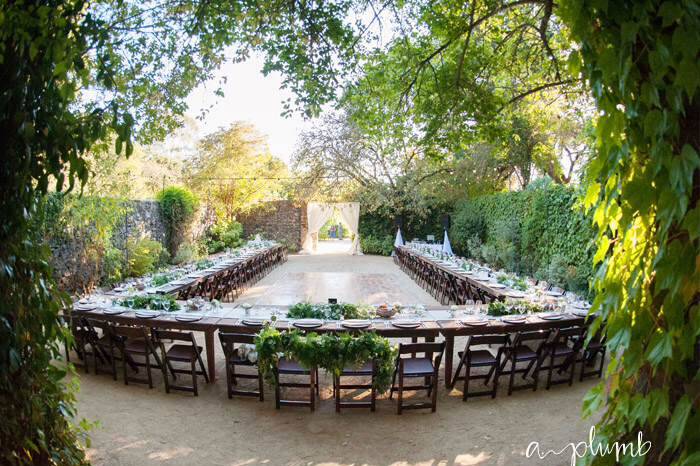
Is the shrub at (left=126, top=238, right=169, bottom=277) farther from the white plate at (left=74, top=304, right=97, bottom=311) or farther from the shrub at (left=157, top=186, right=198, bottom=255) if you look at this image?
the white plate at (left=74, top=304, right=97, bottom=311)

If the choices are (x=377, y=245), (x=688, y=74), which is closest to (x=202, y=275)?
(x=688, y=74)

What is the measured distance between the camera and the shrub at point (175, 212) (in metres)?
12.7

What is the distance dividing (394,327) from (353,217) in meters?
13.9

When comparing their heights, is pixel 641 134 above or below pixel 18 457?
above

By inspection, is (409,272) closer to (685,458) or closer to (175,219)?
(175,219)

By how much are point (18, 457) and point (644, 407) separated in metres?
1.85

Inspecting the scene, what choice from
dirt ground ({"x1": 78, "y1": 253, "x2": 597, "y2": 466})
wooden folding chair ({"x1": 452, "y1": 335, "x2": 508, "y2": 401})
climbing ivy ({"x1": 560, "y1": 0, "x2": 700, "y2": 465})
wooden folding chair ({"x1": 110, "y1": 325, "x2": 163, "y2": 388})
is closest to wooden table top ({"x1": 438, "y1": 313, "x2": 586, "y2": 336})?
wooden folding chair ({"x1": 452, "y1": 335, "x2": 508, "y2": 401})

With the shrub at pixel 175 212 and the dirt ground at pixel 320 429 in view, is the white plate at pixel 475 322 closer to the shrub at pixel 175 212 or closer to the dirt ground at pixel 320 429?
the dirt ground at pixel 320 429

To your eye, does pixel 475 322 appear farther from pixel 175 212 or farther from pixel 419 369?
pixel 175 212

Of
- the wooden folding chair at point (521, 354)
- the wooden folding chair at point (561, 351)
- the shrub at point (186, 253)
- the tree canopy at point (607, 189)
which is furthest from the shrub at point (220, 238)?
the tree canopy at point (607, 189)

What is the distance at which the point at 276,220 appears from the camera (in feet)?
62.5

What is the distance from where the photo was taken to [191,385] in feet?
15.1

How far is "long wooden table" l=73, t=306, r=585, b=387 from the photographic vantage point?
4375mm

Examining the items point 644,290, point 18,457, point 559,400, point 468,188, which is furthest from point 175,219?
point 644,290
